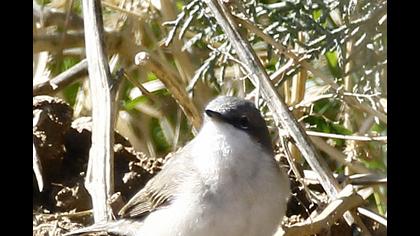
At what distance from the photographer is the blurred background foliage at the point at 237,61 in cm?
402

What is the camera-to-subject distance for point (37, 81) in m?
4.64

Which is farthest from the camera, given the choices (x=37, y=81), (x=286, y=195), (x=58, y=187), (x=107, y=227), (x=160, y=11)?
(x=160, y=11)

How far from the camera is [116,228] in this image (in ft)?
12.6

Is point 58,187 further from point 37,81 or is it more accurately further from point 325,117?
point 325,117

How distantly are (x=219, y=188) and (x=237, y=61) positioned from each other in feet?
2.29

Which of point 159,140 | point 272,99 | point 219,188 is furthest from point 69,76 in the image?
point 219,188

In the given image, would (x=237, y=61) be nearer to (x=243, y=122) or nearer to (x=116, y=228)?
(x=243, y=122)

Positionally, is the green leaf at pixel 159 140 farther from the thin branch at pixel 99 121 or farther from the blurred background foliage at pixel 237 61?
the thin branch at pixel 99 121

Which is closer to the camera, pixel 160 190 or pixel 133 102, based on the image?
pixel 160 190

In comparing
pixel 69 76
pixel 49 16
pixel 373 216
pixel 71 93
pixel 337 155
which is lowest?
pixel 373 216
